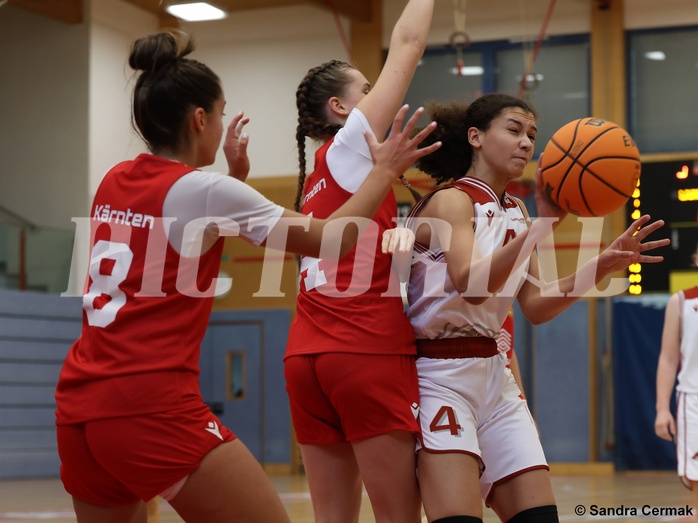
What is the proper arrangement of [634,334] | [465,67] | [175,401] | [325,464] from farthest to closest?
1. [465,67]
2. [634,334]
3. [325,464]
4. [175,401]

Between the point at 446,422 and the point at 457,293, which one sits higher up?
the point at 457,293

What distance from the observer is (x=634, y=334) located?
45.1 feet

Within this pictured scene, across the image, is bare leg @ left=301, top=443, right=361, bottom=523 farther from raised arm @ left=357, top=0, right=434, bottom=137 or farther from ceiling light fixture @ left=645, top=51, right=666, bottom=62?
ceiling light fixture @ left=645, top=51, right=666, bottom=62

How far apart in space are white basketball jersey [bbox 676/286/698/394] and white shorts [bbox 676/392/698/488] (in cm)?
8

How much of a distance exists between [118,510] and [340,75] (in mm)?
1742

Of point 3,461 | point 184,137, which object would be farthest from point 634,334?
point 184,137

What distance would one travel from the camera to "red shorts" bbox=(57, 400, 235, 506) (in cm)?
258

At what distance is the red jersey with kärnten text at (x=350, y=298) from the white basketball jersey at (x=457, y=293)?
9cm

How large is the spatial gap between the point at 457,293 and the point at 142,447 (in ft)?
3.99

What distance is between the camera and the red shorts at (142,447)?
2.58 meters

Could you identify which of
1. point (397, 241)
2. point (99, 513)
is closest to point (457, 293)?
point (397, 241)

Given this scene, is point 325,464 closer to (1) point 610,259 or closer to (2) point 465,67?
(1) point 610,259

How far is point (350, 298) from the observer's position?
333cm

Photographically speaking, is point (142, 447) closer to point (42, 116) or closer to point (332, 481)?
point (332, 481)
